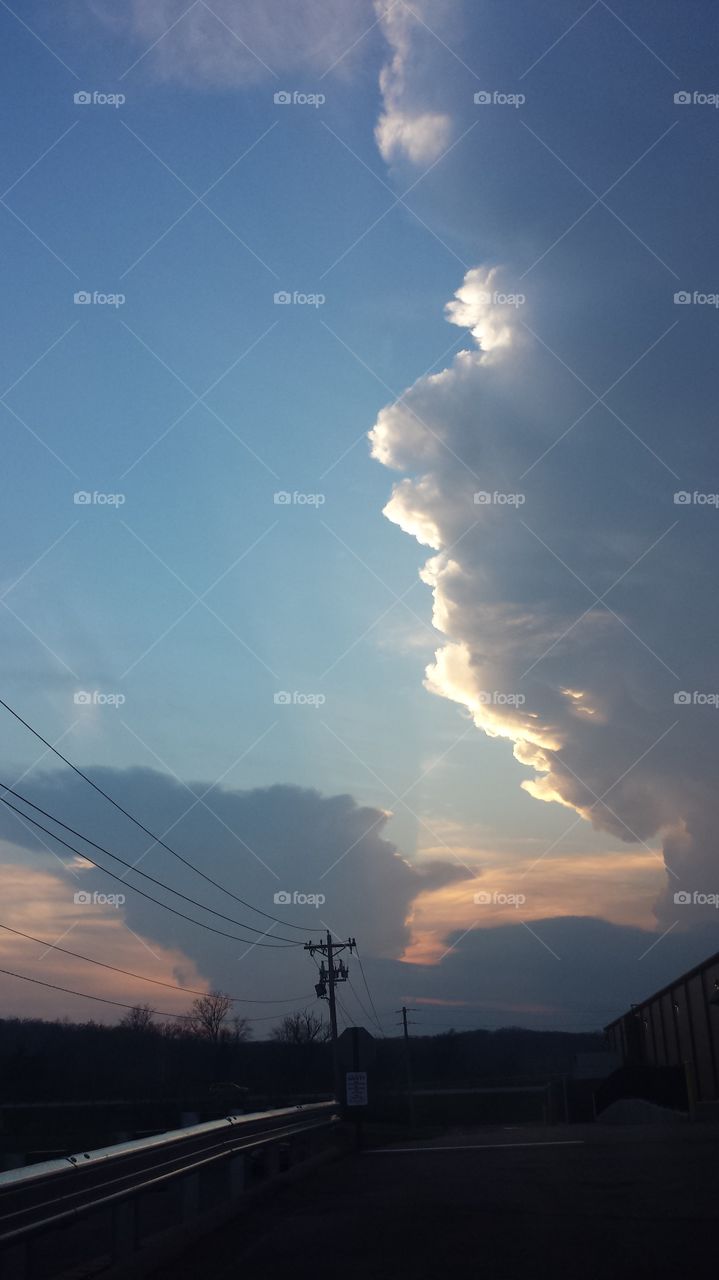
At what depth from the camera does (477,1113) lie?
268 feet

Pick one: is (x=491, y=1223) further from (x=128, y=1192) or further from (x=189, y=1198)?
(x=128, y=1192)

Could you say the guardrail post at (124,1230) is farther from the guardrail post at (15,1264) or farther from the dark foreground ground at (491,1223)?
the guardrail post at (15,1264)

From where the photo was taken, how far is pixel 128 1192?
637 cm

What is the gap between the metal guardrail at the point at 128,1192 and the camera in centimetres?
537

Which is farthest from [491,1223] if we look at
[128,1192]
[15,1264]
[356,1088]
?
[356,1088]

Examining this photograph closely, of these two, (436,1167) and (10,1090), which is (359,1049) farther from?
(10,1090)

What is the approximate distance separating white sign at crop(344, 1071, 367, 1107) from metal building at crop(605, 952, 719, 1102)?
1607 cm

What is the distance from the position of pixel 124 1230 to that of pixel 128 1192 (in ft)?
1.63

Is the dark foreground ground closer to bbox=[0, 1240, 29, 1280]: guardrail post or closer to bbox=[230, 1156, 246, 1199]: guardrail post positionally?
bbox=[230, 1156, 246, 1199]: guardrail post

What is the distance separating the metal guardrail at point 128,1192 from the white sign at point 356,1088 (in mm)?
3017

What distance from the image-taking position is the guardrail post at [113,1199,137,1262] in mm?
6504

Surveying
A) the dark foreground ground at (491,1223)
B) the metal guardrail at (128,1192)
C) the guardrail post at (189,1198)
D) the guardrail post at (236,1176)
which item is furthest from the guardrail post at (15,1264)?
the guardrail post at (236,1176)

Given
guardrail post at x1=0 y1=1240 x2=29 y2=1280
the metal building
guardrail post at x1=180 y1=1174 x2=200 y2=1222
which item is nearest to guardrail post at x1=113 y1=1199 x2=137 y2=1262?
guardrail post at x1=0 y1=1240 x2=29 y2=1280

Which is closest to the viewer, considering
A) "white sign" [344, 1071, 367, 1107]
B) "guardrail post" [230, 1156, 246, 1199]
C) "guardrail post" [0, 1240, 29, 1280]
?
"guardrail post" [0, 1240, 29, 1280]
